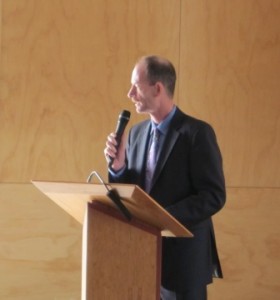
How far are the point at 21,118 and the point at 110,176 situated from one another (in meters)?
1.46

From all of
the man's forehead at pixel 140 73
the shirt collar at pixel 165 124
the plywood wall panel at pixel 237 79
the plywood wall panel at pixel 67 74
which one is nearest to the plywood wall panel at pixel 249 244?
the plywood wall panel at pixel 237 79

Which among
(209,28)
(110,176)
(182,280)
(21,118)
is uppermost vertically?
(209,28)

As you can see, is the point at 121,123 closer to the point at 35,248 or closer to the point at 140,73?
the point at 140,73

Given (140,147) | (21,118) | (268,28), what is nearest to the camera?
(140,147)

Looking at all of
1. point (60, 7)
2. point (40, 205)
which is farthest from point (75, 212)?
point (60, 7)

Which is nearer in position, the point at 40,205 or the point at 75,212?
the point at 75,212

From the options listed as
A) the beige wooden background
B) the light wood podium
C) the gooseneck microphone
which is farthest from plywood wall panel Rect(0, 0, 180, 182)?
the light wood podium

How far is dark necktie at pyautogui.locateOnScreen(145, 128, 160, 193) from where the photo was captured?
80.9 inches

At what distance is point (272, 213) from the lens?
3605mm

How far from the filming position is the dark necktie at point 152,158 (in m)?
2.05

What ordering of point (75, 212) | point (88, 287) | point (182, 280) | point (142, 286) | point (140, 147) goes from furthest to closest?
point (140, 147)
point (182, 280)
point (75, 212)
point (142, 286)
point (88, 287)

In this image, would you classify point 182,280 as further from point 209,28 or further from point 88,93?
point 209,28

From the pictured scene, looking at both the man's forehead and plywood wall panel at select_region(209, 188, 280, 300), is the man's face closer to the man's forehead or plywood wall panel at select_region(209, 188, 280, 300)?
the man's forehead

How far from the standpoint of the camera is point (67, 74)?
3404 mm
